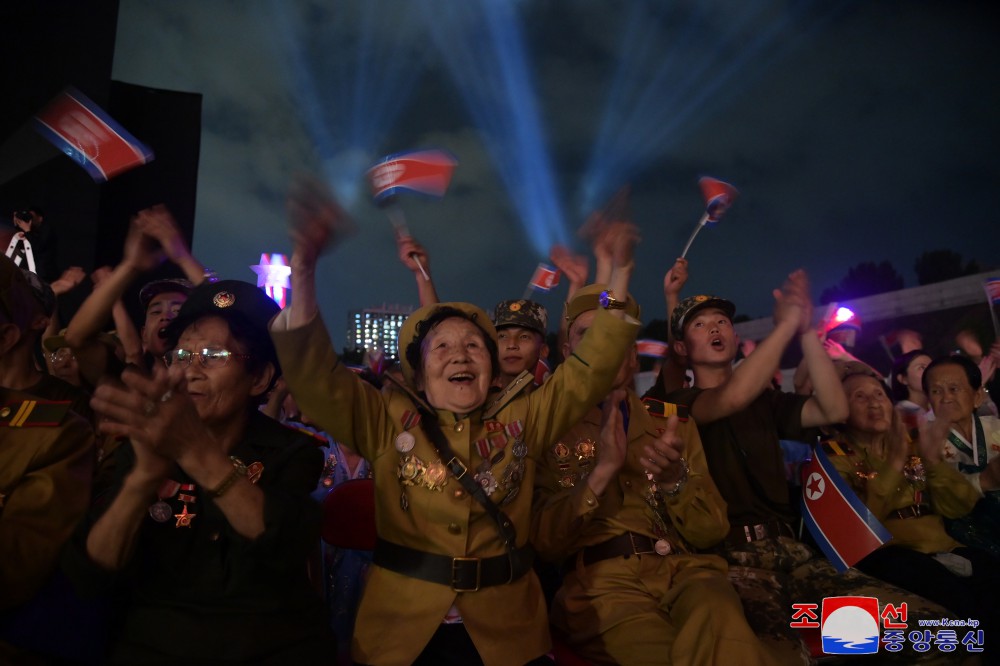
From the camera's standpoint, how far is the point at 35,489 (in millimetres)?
2191

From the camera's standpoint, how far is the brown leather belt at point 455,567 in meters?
2.46

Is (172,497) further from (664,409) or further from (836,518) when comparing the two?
(836,518)

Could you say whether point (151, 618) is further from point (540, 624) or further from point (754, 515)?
point (754, 515)

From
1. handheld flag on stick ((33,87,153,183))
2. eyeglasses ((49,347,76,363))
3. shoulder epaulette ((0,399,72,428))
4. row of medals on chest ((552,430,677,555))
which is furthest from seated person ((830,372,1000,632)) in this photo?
eyeglasses ((49,347,76,363))

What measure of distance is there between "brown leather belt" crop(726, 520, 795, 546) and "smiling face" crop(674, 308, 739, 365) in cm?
104

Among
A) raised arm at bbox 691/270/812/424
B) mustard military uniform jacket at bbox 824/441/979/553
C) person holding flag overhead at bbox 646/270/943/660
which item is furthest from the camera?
mustard military uniform jacket at bbox 824/441/979/553

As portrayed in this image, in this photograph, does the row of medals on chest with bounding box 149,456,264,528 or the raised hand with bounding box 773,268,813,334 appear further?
the raised hand with bounding box 773,268,813,334

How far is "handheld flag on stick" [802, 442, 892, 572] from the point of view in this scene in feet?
11.5

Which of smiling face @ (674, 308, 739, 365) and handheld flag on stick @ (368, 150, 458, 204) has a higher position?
handheld flag on stick @ (368, 150, 458, 204)

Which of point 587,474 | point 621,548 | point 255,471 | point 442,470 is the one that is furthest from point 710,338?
→ point 255,471

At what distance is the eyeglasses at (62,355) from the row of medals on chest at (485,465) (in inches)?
96.6

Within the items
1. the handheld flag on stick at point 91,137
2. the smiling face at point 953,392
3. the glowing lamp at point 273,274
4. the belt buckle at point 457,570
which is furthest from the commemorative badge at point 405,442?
the glowing lamp at point 273,274

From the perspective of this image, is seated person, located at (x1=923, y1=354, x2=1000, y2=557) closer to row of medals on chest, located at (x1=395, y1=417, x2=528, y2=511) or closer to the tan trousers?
the tan trousers

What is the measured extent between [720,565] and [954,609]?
1.46 m
